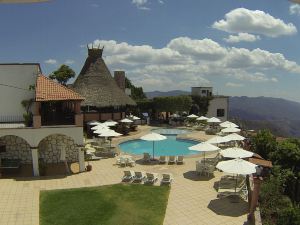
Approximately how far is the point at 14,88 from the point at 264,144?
17.7 meters

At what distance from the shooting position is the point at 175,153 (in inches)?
1233

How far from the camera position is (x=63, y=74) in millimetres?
61219

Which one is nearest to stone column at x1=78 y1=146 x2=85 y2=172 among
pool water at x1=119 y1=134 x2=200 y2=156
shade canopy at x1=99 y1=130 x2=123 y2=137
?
shade canopy at x1=99 y1=130 x2=123 y2=137

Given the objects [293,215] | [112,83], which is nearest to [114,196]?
[293,215]

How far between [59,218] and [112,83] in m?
28.2

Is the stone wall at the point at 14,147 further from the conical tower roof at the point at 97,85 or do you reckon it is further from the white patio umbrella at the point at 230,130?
the white patio umbrella at the point at 230,130

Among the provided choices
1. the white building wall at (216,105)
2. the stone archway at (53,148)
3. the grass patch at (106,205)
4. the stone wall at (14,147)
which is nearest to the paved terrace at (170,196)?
the grass patch at (106,205)

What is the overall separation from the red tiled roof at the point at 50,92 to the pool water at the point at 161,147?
9973mm

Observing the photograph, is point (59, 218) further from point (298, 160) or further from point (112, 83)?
point (112, 83)

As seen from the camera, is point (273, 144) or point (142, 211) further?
point (273, 144)

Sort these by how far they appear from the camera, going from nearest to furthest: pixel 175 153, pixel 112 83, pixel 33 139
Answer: pixel 33 139 → pixel 175 153 → pixel 112 83

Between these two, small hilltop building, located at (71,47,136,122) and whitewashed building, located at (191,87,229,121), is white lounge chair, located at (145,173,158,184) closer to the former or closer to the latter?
small hilltop building, located at (71,47,136,122)

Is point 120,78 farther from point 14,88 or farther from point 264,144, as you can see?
point 264,144

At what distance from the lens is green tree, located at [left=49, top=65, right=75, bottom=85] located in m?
60.7
